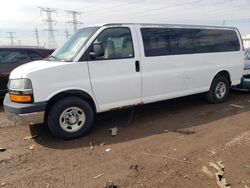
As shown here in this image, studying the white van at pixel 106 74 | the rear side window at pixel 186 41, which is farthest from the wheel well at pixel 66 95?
the rear side window at pixel 186 41

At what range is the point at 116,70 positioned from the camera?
5.18m

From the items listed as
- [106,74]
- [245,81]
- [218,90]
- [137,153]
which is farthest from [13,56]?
[245,81]

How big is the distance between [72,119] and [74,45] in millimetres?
1463

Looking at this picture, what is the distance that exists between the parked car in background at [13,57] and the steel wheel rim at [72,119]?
358 cm

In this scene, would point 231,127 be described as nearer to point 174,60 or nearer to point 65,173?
point 174,60

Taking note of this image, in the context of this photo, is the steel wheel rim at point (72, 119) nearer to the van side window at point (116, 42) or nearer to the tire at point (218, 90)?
the van side window at point (116, 42)

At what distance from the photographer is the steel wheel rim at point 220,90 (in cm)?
720

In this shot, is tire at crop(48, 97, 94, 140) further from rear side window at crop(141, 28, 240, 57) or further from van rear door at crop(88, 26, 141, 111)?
rear side window at crop(141, 28, 240, 57)

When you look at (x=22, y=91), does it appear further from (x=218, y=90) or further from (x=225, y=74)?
(x=225, y=74)

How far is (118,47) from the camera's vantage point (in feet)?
17.1

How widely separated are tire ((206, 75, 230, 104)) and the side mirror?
3.59m

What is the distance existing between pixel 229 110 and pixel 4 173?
17.3 ft

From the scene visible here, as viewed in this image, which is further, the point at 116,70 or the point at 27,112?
the point at 116,70

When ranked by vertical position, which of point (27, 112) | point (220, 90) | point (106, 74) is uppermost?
point (106, 74)
